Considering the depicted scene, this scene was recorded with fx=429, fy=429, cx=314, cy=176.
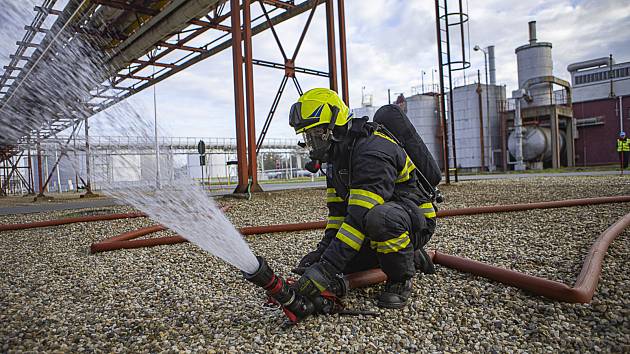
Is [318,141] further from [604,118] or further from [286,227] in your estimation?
[604,118]

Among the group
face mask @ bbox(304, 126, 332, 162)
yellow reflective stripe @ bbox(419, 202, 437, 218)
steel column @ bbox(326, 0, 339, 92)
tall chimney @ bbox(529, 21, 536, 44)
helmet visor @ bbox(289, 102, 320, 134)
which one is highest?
tall chimney @ bbox(529, 21, 536, 44)

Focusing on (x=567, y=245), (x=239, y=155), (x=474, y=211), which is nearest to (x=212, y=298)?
(x=567, y=245)

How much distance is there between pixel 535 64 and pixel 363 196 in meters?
31.3

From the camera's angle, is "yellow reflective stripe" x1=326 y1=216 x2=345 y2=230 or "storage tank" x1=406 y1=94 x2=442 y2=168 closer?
"yellow reflective stripe" x1=326 y1=216 x2=345 y2=230

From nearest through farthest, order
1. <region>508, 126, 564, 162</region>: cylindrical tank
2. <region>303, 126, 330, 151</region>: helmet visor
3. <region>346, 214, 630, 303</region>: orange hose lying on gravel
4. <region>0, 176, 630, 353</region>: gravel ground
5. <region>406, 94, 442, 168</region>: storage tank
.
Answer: <region>0, 176, 630, 353</region>: gravel ground, <region>346, 214, 630, 303</region>: orange hose lying on gravel, <region>303, 126, 330, 151</region>: helmet visor, <region>508, 126, 564, 162</region>: cylindrical tank, <region>406, 94, 442, 168</region>: storage tank

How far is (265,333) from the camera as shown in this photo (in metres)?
2.37

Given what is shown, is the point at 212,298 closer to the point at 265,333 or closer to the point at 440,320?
the point at 265,333

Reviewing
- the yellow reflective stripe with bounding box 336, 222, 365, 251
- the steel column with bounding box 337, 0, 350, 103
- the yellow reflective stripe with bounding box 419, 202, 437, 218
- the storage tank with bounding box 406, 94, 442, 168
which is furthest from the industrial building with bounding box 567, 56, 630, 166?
the yellow reflective stripe with bounding box 336, 222, 365, 251

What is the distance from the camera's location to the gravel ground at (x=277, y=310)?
2.23m

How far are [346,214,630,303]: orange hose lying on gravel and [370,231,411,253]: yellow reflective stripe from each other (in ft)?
1.45

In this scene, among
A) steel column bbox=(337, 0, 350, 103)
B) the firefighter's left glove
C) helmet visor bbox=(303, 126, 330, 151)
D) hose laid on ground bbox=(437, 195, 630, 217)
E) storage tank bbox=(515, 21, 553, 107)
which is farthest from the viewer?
storage tank bbox=(515, 21, 553, 107)

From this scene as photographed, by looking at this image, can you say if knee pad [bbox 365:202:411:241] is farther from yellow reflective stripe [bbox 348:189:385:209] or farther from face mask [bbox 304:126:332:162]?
face mask [bbox 304:126:332:162]

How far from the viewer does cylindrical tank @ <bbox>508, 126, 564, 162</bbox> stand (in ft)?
88.3

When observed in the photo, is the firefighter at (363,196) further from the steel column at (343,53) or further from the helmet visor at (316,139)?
the steel column at (343,53)
